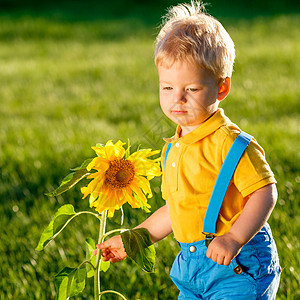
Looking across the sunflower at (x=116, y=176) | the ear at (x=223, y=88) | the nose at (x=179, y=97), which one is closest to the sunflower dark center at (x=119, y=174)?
the sunflower at (x=116, y=176)

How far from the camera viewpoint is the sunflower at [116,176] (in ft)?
6.16

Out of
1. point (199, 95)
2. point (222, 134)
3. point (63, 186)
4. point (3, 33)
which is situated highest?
point (199, 95)

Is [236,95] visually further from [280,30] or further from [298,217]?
[280,30]

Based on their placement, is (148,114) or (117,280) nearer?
(117,280)

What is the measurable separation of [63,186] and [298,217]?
192 cm

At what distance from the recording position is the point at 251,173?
1.79 metres

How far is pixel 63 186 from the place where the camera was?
6.29 ft

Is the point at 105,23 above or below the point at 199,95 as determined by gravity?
below

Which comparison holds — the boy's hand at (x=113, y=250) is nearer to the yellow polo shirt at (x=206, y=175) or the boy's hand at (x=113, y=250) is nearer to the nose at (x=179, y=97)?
the yellow polo shirt at (x=206, y=175)

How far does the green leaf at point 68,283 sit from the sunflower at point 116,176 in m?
0.24

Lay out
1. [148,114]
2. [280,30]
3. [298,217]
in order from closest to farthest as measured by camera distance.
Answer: [298,217] < [148,114] < [280,30]

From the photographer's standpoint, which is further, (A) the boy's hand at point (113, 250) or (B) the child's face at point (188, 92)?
(A) the boy's hand at point (113, 250)

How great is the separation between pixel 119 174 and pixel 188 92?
1.18ft

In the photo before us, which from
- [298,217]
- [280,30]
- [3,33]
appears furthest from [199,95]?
[3,33]
